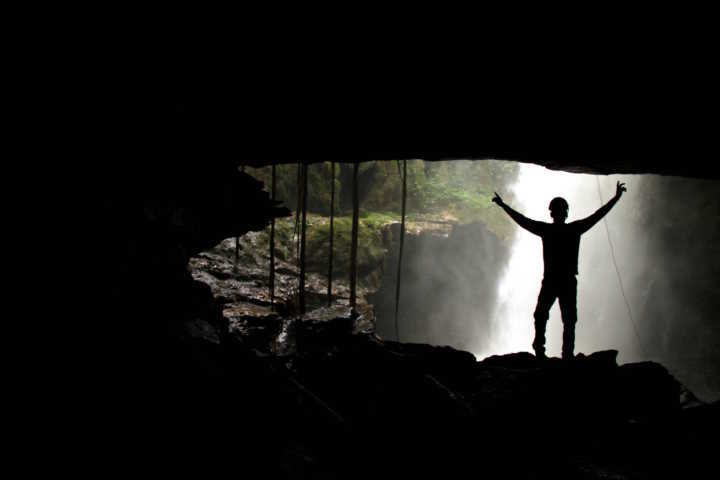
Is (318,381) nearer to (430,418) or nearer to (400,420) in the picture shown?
(400,420)

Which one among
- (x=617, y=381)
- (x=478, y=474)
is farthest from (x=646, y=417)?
(x=478, y=474)

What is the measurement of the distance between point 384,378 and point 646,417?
2645 mm

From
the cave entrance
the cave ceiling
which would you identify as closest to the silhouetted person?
the cave ceiling

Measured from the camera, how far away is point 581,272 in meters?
24.0

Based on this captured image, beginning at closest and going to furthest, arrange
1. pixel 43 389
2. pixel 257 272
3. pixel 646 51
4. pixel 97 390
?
pixel 43 389 → pixel 97 390 → pixel 646 51 → pixel 257 272

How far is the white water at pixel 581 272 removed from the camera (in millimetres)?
17500

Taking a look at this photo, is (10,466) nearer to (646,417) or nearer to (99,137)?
(99,137)

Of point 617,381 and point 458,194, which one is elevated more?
point 458,194

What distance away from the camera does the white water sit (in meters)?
17.5

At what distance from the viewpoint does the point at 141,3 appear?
306 cm

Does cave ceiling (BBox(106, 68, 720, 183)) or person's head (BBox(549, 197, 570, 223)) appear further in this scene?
person's head (BBox(549, 197, 570, 223))

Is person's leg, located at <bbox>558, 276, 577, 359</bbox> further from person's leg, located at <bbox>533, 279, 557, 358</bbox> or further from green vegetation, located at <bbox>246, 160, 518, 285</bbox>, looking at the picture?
green vegetation, located at <bbox>246, 160, 518, 285</bbox>

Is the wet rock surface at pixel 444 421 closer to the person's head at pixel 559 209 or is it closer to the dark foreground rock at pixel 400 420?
the dark foreground rock at pixel 400 420

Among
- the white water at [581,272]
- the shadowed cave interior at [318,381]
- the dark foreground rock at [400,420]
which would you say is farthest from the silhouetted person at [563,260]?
the white water at [581,272]
